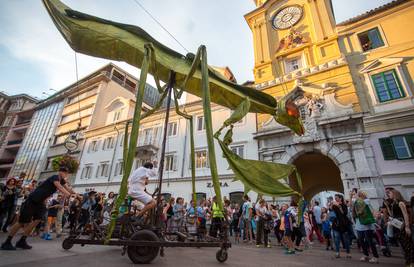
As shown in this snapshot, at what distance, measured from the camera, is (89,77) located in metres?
33.0

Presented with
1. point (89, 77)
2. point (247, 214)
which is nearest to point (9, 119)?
point (89, 77)

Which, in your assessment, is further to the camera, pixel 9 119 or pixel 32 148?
pixel 9 119

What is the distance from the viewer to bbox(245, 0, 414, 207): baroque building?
36.2ft

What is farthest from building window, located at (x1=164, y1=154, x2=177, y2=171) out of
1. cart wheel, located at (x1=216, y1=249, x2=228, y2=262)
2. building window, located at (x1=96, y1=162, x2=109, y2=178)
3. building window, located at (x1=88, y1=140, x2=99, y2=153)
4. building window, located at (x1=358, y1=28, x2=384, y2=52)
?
building window, located at (x1=358, y1=28, x2=384, y2=52)

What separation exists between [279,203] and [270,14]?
1660cm

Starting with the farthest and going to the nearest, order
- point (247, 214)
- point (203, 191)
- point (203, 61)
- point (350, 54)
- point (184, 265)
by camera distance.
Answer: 1. point (203, 191)
2. point (350, 54)
3. point (247, 214)
4. point (203, 61)
5. point (184, 265)

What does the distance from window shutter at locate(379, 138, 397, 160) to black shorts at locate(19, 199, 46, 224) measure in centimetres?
1426

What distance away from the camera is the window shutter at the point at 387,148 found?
10703 mm

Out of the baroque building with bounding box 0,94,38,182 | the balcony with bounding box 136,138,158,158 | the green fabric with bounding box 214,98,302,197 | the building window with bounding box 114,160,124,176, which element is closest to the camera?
the green fabric with bounding box 214,98,302,197

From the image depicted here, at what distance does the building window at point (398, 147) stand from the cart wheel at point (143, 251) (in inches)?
495

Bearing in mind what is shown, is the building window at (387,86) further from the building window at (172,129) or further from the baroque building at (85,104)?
the baroque building at (85,104)

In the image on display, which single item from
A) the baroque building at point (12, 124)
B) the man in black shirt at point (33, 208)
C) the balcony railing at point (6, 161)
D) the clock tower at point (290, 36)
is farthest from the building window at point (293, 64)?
the balcony railing at point (6, 161)

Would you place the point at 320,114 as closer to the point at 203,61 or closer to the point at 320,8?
the point at 320,8

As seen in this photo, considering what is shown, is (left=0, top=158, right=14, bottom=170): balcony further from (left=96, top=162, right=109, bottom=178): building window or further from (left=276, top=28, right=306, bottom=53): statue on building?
(left=276, top=28, right=306, bottom=53): statue on building
